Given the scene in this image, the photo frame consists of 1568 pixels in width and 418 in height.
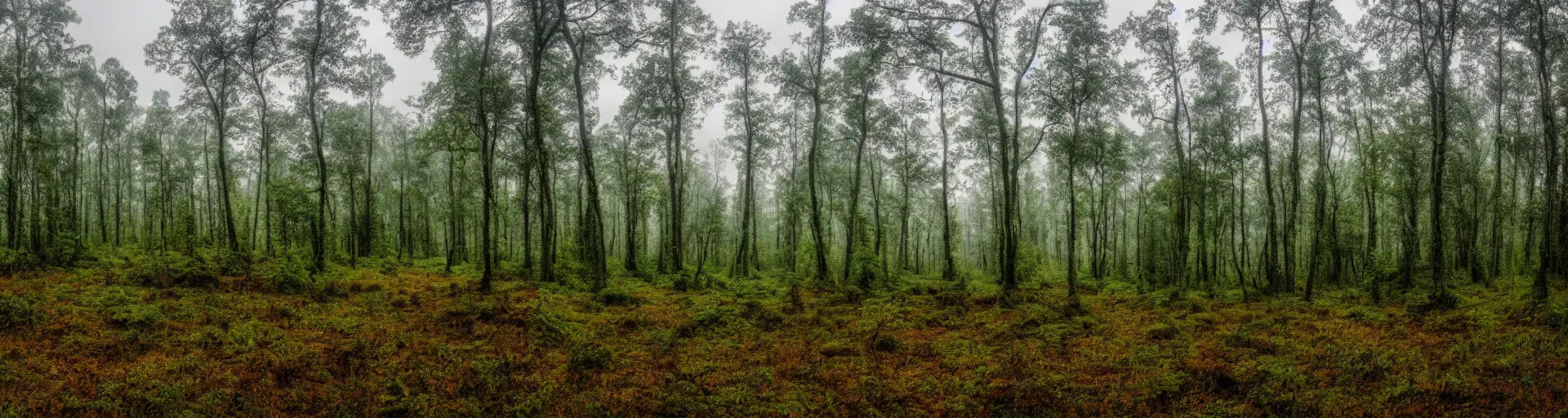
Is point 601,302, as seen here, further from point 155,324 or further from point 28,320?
point 28,320

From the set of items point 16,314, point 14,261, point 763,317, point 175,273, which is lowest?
point 763,317

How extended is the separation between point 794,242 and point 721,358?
1779 centimetres

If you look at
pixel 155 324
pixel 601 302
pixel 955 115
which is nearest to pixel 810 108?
pixel 955 115

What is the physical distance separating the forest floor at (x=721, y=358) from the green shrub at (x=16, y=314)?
0.03 m

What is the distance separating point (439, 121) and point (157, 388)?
1431cm

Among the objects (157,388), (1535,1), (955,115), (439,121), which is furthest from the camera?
(955,115)

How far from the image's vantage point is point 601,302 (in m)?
14.2

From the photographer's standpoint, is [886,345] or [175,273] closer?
[886,345]

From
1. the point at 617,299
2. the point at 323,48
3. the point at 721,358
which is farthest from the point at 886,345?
the point at 323,48

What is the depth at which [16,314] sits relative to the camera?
8656 millimetres

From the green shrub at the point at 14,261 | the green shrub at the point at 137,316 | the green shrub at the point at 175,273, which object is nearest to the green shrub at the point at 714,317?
the green shrub at the point at 137,316

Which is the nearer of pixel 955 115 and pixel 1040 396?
pixel 1040 396

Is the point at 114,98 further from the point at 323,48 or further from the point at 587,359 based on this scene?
the point at 587,359

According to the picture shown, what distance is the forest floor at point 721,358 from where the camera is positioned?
677cm
